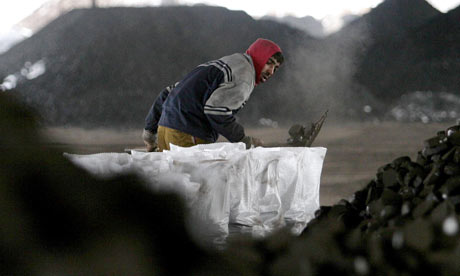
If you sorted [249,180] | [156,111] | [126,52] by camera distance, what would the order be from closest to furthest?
[249,180], [156,111], [126,52]

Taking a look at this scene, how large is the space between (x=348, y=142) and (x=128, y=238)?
5.66 m

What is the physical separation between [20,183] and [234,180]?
5.25 feet

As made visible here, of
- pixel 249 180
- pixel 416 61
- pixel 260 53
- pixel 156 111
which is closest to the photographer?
pixel 249 180

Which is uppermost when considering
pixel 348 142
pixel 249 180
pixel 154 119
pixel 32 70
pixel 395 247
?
pixel 395 247

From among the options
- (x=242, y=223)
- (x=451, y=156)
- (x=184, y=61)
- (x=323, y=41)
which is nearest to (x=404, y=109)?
(x=323, y=41)

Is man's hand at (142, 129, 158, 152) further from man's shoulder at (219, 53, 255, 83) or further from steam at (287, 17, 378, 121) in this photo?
steam at (287, 17, 378, 121)

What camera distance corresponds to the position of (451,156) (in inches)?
13.2

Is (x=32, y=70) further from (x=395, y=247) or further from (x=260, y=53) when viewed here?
(x=395, y=247)

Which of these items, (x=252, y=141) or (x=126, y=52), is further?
(x=126, y=52)

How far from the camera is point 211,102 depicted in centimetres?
222

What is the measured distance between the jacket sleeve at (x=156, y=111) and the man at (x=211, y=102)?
15 cm

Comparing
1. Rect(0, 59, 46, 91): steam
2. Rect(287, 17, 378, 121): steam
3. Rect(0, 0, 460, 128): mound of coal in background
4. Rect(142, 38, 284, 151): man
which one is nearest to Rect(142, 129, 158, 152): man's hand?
Rect(142, 38, 284, 151): man

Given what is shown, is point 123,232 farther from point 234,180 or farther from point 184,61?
point 184,61

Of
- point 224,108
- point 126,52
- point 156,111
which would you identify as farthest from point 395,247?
point 126,52
